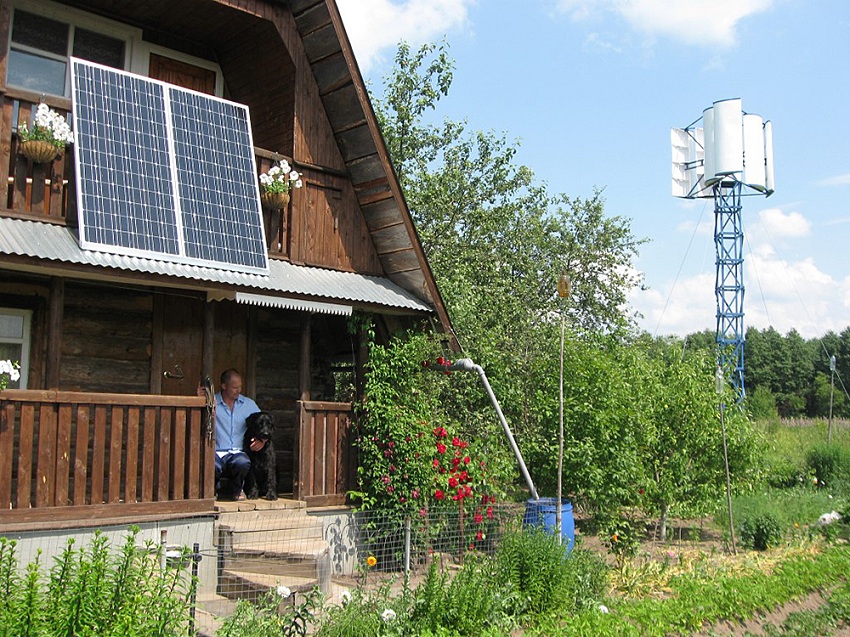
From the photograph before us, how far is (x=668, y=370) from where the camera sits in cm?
1395

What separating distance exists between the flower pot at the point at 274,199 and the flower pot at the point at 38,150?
2479 mm

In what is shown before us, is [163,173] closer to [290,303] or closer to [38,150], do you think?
[38,150]

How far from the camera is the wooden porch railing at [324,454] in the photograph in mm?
9867

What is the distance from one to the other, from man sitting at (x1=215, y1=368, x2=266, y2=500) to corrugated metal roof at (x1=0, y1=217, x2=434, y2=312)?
1.32 meters

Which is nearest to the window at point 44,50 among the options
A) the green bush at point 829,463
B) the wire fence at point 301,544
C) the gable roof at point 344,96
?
the gable roof at point 344,96

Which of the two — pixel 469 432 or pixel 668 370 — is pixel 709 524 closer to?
pixel 668 370

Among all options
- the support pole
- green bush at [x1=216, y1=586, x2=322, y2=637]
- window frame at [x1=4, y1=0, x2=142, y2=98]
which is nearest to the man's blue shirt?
green bush at [x1=216, y1=586, x2=322, y2=637]

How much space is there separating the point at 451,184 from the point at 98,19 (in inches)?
443

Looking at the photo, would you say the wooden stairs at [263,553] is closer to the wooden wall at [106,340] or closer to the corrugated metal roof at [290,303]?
the wooden wall at [106,340]

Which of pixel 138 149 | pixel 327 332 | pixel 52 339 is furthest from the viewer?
pixel 327 332

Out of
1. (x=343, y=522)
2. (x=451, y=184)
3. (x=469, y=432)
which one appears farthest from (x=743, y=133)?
(x=343, y=522)

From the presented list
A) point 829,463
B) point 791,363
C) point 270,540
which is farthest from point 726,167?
point 791,363

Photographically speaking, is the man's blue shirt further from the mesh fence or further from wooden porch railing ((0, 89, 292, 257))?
wooden porch railing ((0, 89, 292, 257))

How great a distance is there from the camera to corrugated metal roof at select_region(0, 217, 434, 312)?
7.93 meters
